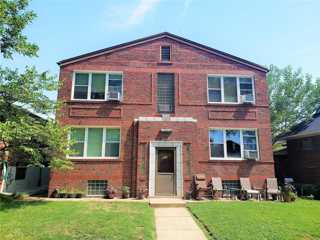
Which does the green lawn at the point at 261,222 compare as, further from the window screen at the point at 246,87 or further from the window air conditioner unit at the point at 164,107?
the window screen at the point at 246,87

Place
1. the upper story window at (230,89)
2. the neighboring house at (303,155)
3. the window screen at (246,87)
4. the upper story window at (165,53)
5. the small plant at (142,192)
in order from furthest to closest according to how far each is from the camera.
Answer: the neighboring house at (303,155) → the upper story window at (165,53) → the window screen at (246,87) → the upper story window at (230,89) → the small plant at (142,192)

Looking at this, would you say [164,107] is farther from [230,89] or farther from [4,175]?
[4,175]

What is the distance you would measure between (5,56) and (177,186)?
404 inches

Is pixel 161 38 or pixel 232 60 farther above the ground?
pixel 161 38

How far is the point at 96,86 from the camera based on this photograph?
15.0 metres

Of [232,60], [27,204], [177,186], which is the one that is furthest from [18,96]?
[232,60]

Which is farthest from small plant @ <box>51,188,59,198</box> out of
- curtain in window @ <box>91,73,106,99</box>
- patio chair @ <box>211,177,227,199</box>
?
patio chair @ <box>211,177,227,199</box>

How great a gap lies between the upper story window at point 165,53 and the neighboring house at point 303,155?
433 inches

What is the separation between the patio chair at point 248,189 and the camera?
13.2 meters

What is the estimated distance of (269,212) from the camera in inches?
369

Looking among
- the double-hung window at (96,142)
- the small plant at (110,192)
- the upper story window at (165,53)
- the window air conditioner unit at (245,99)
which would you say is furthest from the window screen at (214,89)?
the small plant at (110,192)

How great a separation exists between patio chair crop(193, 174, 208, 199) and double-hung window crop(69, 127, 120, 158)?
4.57 metres

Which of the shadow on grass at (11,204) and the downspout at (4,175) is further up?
the downspout at (4,175)

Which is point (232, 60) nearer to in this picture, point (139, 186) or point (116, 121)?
point (116, 121)
